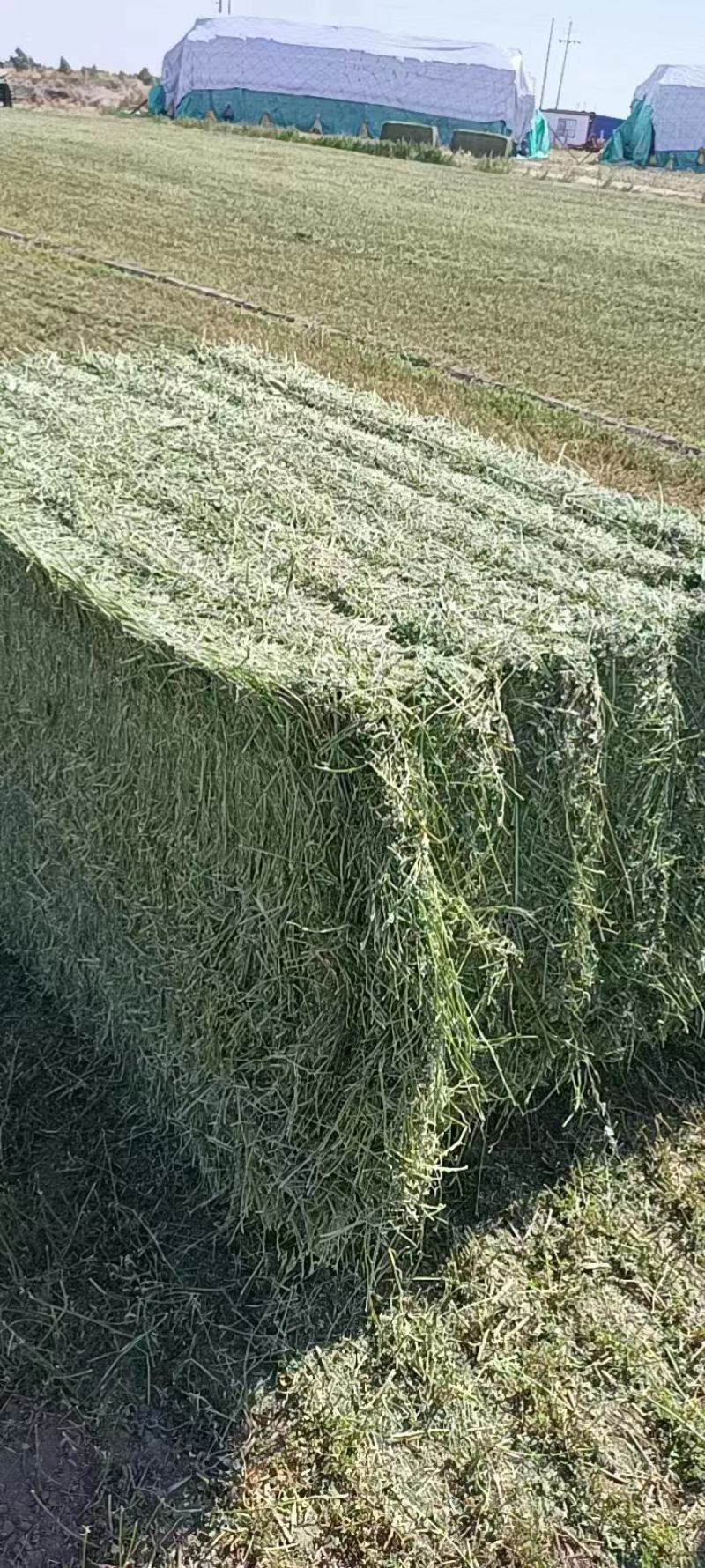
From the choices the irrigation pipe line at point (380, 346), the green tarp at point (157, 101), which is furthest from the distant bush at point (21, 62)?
the irrigation pipe line at point (380, 346)

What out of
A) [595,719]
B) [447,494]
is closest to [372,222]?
[447,494]

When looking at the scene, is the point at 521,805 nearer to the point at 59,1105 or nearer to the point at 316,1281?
the point at 316,1281

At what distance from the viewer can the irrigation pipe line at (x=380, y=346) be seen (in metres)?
9.03

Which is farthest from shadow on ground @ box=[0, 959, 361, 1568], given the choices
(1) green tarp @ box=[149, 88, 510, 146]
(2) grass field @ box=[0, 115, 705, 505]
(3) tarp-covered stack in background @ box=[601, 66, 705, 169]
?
(3) tarp-covered stack in background @ box=[601, 66, 705, 169]

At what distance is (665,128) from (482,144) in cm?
973

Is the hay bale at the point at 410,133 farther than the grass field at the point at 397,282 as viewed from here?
Yes

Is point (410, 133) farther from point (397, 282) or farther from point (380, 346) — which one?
point (380, 346)

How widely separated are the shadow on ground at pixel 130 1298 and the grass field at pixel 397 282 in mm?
5698

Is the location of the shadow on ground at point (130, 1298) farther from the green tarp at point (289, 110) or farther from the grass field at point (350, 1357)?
the green tarp at point (289, 110)

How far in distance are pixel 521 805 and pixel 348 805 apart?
0.59 m

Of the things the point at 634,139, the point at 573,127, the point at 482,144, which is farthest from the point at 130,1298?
the point at 573,127

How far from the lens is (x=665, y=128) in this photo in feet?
154

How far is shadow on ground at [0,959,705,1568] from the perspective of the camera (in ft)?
8.19

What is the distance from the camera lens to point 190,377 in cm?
479
